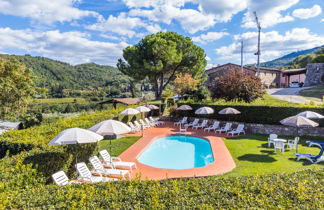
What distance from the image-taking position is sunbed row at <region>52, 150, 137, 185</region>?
6.80m

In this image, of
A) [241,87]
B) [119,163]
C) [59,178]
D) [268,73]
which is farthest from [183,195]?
[268,73]

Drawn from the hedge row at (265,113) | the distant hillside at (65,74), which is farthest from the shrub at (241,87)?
the distant hillside at (65,74)

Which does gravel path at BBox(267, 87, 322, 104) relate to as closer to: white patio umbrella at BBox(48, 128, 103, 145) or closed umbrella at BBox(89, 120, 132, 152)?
closed umbrella at BBox(89, 120, 132, 152)

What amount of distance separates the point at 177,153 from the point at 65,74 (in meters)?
73.1

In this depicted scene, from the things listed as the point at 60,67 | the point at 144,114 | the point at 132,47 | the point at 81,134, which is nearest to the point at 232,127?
the point at 144,114

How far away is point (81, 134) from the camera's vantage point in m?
7.10

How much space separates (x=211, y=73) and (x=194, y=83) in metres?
14.5

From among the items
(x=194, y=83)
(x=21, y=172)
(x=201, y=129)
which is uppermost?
(x=194, y=83)

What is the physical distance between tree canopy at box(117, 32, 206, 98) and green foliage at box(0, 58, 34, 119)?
13480 mm

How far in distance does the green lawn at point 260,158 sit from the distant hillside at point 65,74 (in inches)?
2265

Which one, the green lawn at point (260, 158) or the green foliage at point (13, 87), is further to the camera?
the green foliage at point (13, 87)

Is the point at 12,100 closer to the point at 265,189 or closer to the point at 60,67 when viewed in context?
the point at 265,189

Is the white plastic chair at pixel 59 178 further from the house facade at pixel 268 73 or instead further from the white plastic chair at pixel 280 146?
the house facade at pixel 268 73

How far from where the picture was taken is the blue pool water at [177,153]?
36.7 ft
